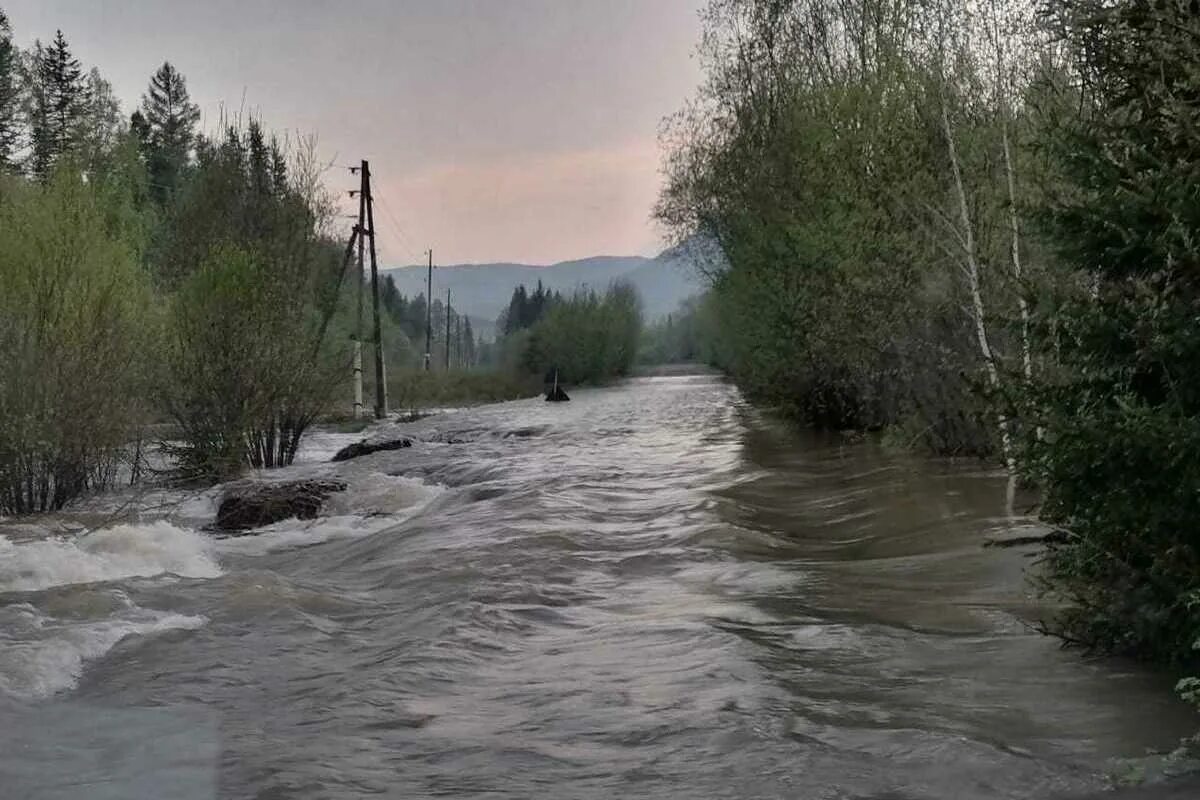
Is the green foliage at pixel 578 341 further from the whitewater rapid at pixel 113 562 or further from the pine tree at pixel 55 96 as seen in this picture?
the whitewater rapid at pixel 113 562

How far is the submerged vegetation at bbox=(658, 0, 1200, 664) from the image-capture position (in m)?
4.84

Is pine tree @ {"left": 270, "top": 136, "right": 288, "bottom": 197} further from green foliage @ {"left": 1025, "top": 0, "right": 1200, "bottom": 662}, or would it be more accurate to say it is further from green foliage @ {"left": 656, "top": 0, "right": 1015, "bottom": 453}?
green foliage @ {"left": 1025, "top": 0, "right": 1200, "bottom": 662}

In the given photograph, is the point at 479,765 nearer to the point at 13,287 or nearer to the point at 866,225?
the point at 13,287

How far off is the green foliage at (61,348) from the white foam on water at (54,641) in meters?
5.45

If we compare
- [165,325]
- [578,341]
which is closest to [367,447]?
[165,325]

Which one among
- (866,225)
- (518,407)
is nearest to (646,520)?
(866,225)

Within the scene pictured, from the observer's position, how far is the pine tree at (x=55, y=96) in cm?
4697

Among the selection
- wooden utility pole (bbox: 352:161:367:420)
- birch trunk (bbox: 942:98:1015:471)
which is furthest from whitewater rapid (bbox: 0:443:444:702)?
wooden utility pole (bbox: 352:161:367:420)

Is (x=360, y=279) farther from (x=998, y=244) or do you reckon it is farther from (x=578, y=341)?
(x=578, y=341)

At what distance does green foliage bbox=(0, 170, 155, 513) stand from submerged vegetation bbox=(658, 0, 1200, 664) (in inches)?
409

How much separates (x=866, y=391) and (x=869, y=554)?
921 cm

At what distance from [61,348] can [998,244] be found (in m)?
11.7

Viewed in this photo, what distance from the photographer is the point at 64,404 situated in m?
13.5

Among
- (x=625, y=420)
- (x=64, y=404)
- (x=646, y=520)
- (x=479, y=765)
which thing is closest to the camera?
(x=479, y=765)
